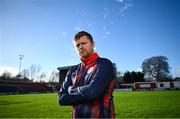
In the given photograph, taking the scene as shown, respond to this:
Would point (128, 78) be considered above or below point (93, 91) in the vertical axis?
above

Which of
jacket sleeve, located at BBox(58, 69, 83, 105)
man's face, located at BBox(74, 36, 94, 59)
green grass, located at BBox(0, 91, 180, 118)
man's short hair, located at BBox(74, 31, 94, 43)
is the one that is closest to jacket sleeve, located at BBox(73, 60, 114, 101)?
jacket sleeve, located at BBox(58, 69, 83, 105)

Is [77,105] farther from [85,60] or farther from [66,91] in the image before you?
[85,60]

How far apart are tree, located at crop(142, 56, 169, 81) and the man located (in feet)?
304

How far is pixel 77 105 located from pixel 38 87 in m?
89.2

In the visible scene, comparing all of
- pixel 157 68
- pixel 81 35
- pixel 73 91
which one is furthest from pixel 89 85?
pixel 157 68

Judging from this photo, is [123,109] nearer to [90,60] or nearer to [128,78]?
[90,60]

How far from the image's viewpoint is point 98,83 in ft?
7.45

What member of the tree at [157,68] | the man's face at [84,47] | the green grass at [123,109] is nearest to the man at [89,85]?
the man's face at [84,47]

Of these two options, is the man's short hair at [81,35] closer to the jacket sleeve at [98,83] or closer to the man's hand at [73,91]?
the jacket sleeve at [98,83]

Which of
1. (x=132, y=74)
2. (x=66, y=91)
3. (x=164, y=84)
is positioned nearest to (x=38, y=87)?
(x=132, y=74)

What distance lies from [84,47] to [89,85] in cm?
52

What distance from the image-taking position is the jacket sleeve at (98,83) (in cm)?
223

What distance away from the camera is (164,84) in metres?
71.7

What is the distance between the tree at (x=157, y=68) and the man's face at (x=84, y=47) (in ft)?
304
